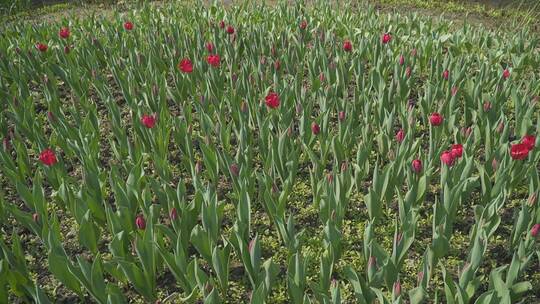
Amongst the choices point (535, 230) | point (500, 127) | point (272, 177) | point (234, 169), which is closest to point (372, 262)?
point (535, 230)

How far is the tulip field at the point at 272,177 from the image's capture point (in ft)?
6.61

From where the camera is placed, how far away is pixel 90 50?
4539 mm

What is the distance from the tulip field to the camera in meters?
2.01

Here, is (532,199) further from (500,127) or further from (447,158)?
(500,127)

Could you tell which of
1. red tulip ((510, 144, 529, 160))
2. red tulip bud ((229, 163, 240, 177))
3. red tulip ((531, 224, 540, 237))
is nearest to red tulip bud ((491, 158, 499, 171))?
red tulip ((510, 144, 529, 160))

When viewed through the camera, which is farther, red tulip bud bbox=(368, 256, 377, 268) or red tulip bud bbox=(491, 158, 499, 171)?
red tulip bud bbox=(491, 158, 499, 171)

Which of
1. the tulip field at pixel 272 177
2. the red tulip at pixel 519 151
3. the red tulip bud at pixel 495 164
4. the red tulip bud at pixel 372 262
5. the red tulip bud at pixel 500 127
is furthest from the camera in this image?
the red tulip bud at pixel 500 127

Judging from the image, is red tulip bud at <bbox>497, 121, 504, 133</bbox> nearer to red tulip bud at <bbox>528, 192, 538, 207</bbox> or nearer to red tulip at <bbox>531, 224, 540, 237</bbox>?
red tulip bud at <bbox>528, 192, 538, 207</bbox>

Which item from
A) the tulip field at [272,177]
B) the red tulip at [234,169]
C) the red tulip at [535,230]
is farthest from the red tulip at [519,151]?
the red tulip at [234,169]

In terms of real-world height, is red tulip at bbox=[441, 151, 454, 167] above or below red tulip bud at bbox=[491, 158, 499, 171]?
above

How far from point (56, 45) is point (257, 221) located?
10.1 ft

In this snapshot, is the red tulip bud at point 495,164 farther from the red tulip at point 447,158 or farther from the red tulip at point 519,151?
the red tulip at point 447,158

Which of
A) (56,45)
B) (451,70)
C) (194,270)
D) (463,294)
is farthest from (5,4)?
(463,294)

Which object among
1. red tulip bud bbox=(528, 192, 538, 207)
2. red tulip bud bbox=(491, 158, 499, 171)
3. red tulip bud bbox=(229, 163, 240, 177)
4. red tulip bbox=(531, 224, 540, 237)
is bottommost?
red tulip bud bbox=(528, 192, 538, 207)
